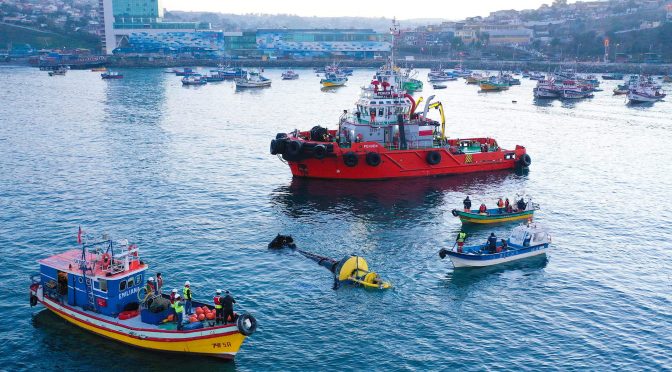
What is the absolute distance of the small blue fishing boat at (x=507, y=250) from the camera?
37.4m

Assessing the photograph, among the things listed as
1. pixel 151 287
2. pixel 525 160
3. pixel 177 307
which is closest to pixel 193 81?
pixel 525 160

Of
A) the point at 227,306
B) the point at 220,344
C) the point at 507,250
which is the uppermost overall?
the point at 227,306

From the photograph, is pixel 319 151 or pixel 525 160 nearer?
pixel 319 151

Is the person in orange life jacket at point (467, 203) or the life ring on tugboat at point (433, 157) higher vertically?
the life ring on tugboat at point (433, 157)

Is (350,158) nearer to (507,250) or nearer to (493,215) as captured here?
(493,215)

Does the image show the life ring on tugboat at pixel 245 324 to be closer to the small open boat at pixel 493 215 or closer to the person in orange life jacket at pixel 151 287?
the person in orange life jacket at pixel 151 287

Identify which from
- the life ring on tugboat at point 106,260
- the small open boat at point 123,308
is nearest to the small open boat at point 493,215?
the small open boat at point 123,308

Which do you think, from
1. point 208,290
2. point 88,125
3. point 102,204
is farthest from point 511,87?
point 208,290

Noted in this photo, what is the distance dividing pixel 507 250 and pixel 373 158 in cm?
2077

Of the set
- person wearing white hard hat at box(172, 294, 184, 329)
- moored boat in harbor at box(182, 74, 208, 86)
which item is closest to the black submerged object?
person wearing white hard hat at box(172, 294, 184, 329)

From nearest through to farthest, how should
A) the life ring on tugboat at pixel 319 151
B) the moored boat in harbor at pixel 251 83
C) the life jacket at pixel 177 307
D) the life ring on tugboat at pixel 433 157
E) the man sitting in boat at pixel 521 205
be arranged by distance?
the life jacket at pixel 177 307 → the man sitting in boat at pixel 521 205 → the life ring on tugboat at pixel 319 151 → the life ring on tugboat at pixel 433 157 → the moored boat in harbor at pixel 251 83

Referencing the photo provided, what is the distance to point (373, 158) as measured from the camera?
2254 inches

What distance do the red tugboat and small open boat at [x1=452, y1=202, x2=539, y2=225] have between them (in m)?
13.3

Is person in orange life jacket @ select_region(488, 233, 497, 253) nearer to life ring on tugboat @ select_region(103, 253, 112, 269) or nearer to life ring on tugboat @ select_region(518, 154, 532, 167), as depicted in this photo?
life ring on tugboat @ select_region(103, 253, 112, 269)
